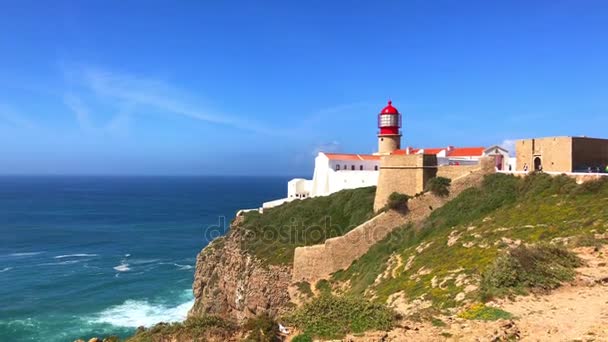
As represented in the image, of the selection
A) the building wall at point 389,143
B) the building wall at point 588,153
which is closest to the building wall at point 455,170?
the building wall at point 588,153

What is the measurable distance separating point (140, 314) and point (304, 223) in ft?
48.1

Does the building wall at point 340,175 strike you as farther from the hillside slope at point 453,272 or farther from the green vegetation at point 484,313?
the green vegetation at point 484,313

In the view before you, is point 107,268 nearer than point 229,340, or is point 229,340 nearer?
point 229,340

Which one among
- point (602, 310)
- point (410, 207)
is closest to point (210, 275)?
point (410, 207)

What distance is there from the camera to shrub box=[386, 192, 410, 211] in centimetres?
2373

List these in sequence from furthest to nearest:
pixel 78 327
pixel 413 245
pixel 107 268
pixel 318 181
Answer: pixel 107 268 → pixel 318 181 → pixel 78 327 → pixel 413 245

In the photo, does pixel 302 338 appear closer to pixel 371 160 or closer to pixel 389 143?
pixel 389 143

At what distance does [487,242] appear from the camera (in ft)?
50.3

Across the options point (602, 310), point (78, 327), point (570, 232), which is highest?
point (570, 232)

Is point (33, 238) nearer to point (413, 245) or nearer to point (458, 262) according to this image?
point (413, 245)

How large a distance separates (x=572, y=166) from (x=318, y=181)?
23.8 metres

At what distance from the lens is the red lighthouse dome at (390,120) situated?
37.7 metres

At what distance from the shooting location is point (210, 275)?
112ft

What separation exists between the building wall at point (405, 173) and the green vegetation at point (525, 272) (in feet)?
46.6
